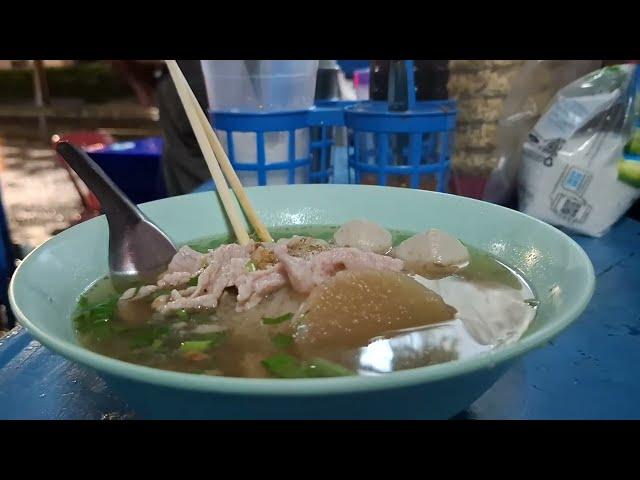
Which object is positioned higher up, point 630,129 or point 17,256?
point 630,129

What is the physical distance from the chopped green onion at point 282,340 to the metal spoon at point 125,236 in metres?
0.32

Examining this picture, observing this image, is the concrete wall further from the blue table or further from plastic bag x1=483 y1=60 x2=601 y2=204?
the blue table

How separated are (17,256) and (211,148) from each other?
151 cm

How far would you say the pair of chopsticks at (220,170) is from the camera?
101 centimetres

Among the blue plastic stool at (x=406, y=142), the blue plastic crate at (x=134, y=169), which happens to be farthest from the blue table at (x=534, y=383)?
the blue plastic crate at (x=134, y=169)

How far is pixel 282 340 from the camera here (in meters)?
0.65

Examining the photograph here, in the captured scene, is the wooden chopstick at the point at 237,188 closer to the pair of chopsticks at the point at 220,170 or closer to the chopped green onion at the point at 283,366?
the pair of chopsticks at the point at 220,170

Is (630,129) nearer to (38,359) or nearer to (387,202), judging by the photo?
(387,202)

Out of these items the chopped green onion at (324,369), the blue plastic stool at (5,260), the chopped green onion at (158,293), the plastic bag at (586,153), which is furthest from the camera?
the blue plastic stool at (5,260)

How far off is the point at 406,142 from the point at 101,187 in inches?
28.9

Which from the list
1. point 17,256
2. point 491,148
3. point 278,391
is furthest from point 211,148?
point 17,256

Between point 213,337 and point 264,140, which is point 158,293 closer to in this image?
point 213,337

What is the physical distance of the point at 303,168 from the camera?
4.80ft

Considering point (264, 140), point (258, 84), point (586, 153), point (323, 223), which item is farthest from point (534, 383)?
point (258, 84)
